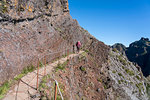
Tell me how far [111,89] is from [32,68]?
34.5ft

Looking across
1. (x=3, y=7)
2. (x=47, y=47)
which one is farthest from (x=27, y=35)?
(x=47, y=47)

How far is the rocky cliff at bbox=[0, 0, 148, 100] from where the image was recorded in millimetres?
8281

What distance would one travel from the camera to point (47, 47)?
1320 cm

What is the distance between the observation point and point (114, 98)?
48.1ft

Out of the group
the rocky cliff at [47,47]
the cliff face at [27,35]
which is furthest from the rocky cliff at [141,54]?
the cliff face at [27,35]

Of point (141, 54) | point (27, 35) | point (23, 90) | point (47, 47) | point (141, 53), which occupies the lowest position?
point (23, 90)

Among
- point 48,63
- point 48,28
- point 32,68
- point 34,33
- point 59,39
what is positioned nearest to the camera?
point 32,68

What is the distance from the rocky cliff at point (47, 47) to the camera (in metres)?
8.28

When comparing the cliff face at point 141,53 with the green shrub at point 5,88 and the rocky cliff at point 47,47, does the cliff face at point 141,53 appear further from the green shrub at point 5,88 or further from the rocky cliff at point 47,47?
the green shrub at point 5,88

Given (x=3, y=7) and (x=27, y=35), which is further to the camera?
(x=27, y=35)

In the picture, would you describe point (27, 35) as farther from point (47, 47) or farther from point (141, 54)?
point (141, 54)

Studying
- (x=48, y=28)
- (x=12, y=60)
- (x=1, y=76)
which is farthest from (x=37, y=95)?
(x=48, y=28)

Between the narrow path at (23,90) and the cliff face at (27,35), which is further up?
the cliff face at (27,35)

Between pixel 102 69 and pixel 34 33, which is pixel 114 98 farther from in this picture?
pixel 34 33
